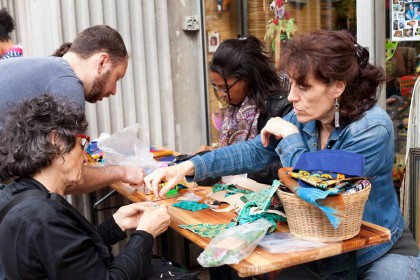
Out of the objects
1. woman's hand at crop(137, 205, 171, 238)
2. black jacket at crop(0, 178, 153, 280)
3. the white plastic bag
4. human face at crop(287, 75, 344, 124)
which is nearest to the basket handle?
human face at crop(287, 75, 344, 124)

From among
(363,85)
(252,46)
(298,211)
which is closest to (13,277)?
(298,211)

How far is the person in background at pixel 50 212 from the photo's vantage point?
1709 mm

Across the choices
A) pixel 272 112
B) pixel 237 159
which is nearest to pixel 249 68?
pixel 272 112

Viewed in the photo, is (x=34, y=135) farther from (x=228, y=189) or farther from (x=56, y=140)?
(x=228, y=189)

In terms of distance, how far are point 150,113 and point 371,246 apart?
2665 mm

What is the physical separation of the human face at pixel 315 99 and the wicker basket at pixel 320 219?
1.33 feet

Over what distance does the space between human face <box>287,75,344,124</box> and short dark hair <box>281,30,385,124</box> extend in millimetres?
22

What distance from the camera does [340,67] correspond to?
2035 mm

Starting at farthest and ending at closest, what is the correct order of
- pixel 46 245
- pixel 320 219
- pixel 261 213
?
pixel 261 213, pixel 320 219, pixel 46 245

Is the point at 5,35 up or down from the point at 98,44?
up

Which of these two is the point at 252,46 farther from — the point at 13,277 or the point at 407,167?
the point at 13,277

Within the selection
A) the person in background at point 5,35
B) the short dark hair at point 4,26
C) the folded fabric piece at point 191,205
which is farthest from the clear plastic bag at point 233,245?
the short dark hair at point 4,26

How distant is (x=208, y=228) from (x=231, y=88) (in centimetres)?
107

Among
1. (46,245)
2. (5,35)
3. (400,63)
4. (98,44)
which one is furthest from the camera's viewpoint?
(5,35)
